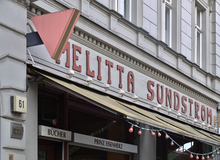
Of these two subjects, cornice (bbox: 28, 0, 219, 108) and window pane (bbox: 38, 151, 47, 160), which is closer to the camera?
window pane (bbox: 38, 151, 47, 160)

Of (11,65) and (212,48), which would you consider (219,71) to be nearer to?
(212,48)

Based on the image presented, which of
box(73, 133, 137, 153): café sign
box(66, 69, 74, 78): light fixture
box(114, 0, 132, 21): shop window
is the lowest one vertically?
box(73, 133, 137, 153): café sign

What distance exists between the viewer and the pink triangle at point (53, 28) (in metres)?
6.64

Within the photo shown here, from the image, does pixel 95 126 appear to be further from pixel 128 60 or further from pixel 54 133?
pixel 128 60

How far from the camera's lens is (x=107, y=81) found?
970cm

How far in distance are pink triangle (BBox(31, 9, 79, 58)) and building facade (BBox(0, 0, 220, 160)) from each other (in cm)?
2

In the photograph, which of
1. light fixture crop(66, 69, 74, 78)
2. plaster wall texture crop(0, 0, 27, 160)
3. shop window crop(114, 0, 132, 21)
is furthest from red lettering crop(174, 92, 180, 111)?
plaster wall texture crop(0, 0, 27, 160)

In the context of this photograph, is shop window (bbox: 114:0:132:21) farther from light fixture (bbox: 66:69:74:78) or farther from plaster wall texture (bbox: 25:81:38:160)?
plaster wall texture (bbox: 25:81:38:160)

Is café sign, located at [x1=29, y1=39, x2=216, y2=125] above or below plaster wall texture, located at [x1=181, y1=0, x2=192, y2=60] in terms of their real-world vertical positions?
below

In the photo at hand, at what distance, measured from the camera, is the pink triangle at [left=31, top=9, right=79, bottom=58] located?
6.64 metres

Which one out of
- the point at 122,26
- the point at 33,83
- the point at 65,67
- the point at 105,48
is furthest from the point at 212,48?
the point at 33,83

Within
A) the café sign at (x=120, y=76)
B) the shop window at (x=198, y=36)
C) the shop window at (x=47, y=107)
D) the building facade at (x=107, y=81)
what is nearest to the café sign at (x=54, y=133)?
the building facade at (x=107, y=81)

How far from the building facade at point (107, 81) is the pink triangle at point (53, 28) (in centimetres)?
2

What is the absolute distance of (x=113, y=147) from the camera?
392 inches
